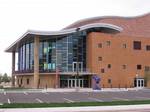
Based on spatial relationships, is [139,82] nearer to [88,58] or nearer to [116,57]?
[116,57]

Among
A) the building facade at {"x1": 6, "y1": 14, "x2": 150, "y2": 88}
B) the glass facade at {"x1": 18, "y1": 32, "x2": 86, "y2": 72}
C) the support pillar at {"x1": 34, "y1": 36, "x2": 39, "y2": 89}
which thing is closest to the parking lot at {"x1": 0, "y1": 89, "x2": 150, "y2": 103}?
the building facade at {"x1": 6, "y1": 14, "x2": 150, "y2": 88}

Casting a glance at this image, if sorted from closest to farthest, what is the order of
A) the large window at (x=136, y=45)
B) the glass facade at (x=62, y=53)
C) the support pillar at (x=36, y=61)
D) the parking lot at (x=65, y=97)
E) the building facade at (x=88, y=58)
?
the parking lot at (x=65, y=97), the building facade at (x=88, y=58), the support pillar at (x=36, y=61), the glass facade at (x=62, y=53), the large window at (x=136, y=45)

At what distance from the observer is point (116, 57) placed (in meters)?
66.2

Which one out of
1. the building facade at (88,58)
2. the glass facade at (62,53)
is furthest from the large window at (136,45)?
the glass facade at (62,53)

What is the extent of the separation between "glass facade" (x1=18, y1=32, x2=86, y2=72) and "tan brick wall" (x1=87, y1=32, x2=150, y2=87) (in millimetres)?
1499

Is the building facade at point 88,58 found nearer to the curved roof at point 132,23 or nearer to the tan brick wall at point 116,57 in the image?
the tan brick wall at point 116,57

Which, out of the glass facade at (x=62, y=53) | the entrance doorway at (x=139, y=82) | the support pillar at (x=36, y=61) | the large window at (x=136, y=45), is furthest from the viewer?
the large window at (x=136, y=45)

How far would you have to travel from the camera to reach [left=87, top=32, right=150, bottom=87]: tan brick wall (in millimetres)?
64500

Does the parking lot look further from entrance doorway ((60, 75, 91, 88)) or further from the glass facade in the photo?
the glass facade

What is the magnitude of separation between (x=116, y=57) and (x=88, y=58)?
17.1 feet

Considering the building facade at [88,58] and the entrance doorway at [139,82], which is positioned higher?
the building facade at [88,58]

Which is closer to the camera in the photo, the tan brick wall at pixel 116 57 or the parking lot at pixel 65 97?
the parking lot at pixel 65 97

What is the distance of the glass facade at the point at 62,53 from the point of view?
65.0 meters

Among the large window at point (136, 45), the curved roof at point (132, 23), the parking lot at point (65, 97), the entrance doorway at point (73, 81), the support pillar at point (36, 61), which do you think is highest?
the curved roof at point (132, 23)
